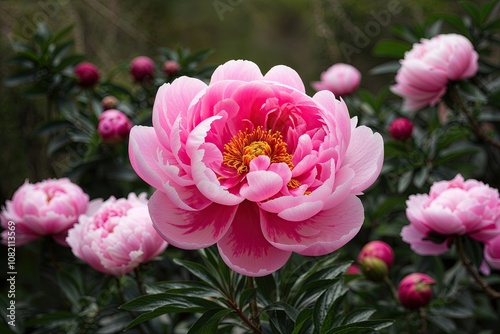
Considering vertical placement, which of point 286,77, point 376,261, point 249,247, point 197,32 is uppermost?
point 286,77

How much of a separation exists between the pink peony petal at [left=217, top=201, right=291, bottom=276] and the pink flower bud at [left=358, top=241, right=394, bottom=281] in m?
0.39

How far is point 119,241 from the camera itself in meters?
0.75

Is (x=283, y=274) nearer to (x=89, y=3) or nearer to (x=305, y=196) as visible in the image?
(x=305, y=196)

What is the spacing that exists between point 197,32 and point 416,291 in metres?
1.48

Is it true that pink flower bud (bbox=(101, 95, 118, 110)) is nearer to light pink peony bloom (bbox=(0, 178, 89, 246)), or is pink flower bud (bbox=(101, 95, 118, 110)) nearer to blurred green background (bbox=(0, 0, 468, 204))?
light pink peony bloom (bbox=(0, 178, 89, 246))

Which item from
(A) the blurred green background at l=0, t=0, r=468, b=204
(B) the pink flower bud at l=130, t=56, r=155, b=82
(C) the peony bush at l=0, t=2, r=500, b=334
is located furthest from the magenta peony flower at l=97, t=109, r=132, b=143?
(A) the blurred green background at l=0, t=0, r=468, b=204

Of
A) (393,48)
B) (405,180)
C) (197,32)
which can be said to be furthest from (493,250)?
(197,32)

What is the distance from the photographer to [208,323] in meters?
0.64

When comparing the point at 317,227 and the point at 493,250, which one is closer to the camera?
the point at 317,227

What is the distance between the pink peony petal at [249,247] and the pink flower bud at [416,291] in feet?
1.26

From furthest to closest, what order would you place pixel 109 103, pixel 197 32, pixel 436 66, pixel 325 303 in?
1. pixel 197 32
2. pixel 109 103
3. pixel 436 66
4. pixel 325 303

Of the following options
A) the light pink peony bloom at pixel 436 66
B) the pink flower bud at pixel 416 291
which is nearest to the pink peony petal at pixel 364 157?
the pink flower bud at pixel 416 291

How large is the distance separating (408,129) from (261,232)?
615 mm

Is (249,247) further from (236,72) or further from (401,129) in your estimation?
(401,129)
